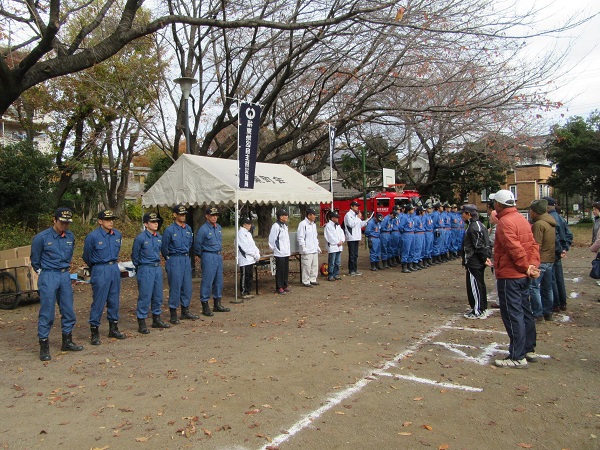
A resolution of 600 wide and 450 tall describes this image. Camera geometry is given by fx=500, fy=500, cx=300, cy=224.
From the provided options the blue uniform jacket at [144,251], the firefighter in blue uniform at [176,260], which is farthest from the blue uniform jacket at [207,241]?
the blue uniform jacket at [144,251]

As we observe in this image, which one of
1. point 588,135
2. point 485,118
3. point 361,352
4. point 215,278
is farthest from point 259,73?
point 588,135

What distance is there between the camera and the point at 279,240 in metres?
11.2

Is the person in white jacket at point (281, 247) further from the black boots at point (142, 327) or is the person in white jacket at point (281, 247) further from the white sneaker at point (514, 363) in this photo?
the white sneaker at point (514, 363)

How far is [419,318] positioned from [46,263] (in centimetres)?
579

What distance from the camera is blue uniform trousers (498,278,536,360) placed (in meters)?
5.66

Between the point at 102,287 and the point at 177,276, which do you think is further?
the point at 177,276

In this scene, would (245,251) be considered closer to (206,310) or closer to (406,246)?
(206,310)

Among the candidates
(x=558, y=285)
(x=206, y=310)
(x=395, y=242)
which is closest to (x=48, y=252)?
(x=206, y=310)

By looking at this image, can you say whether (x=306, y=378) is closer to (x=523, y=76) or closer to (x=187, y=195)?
(x=187, y=195)

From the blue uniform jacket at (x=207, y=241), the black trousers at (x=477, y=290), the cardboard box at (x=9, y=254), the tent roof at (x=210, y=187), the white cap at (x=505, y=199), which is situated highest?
the tent roof at (x=210, y=187)

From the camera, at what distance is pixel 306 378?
562 cm

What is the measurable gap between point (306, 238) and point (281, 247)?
958 millimetres

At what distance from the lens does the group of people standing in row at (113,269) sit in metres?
6.62

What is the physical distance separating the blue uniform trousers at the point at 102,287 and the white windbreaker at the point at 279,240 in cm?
427
